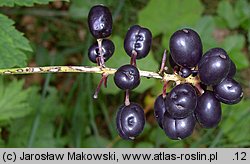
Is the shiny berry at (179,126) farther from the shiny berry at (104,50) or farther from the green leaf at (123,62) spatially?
the green leaf at (123,62)

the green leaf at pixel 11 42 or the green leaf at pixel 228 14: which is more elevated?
the green leaf at pixel 228 14

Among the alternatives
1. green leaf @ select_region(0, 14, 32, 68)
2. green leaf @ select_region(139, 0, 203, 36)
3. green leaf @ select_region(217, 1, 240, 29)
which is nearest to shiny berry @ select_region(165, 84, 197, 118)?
green leaf @ select_region(0, 14, 32, 68)

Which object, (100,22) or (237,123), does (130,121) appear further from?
(237,123)

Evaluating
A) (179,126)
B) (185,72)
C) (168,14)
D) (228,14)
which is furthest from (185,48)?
(228,14)

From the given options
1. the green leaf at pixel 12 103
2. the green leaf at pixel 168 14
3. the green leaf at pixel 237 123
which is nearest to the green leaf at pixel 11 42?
the green leaf at pixel 12 103

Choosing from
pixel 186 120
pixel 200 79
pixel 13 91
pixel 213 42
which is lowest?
pixel 186 120

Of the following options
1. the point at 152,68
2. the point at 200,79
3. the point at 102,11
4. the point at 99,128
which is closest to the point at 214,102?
the point at 200,79

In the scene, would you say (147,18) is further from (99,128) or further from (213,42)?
(99,128)
